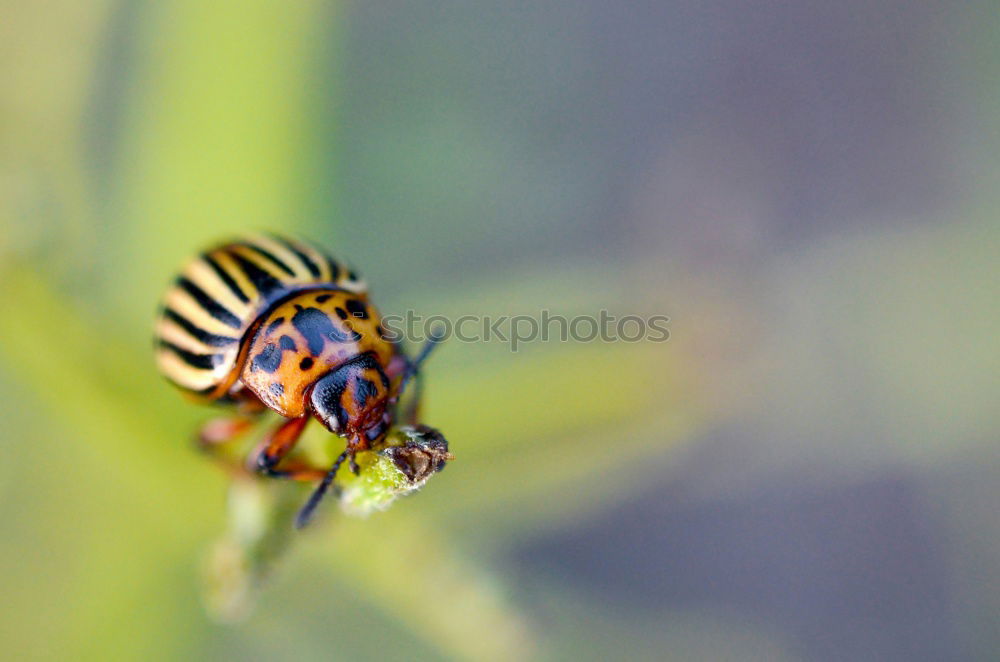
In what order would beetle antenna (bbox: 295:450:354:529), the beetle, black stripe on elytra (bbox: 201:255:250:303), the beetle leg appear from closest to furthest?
beetle antenna (bbox: 295:450:354:529), the beetle, the beetle leg, black stripe on elytra (bbox: 201:255:250:303)

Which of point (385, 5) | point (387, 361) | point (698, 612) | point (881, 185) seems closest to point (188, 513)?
point (387, 361)

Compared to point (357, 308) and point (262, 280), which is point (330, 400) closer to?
point (357, 308)

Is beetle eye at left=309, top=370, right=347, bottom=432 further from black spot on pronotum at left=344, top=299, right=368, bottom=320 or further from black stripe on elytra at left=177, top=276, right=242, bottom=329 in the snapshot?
black stripe on elytra at left=177, top=276, right=242, bottom=329

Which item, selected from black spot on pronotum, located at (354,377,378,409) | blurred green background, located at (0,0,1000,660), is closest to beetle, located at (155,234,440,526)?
black spot on pronotum, located at (354,377,378,409)

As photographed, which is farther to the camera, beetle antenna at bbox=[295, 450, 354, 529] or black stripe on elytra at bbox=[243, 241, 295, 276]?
black stripe on elytra at bbox=[243, 241, 295, 276]

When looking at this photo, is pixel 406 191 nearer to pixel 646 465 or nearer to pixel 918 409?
pixel 646 465

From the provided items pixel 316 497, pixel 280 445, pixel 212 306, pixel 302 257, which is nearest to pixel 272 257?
pixel 302 257

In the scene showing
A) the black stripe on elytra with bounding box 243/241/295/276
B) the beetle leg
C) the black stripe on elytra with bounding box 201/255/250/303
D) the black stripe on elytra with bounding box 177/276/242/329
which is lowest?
the beetle leg

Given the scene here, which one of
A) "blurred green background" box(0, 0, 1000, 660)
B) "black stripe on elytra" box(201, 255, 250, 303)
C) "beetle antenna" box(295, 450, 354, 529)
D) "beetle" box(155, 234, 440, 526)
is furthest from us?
"blurred green background" box(0, 0, 1000, 660)
